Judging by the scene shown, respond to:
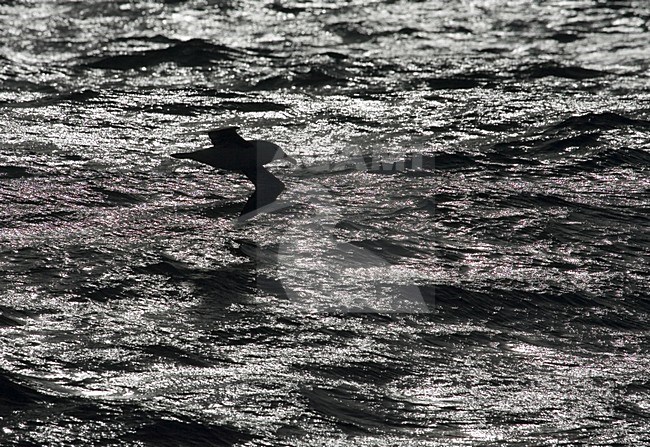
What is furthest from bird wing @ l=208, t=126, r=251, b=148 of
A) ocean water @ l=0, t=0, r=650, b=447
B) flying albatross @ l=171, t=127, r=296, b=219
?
ocean water @ l=0, t=0, r=650, b=447

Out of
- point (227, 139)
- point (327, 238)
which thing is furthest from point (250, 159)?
point (327, 238)

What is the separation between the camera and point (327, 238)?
5672 millimetres

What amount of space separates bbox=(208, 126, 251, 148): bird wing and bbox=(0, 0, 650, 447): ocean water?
22 centimetres

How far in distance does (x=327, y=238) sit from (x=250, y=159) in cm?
73

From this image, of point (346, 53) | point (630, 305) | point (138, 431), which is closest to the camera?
point (138, 431)

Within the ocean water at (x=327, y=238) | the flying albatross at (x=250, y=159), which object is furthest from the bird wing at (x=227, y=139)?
the ocean water at (x=327, y=238)

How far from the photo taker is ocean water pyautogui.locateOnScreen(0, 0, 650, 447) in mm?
4160

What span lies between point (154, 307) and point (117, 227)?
97 cm

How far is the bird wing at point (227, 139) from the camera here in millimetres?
→ 6082

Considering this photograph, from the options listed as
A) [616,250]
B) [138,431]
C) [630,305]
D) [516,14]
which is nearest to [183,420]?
[138,431]

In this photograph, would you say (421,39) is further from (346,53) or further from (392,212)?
(392,212)

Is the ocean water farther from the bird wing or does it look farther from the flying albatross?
the bird wing

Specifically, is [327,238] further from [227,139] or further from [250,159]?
[227,139]

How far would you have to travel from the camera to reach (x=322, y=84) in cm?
816
